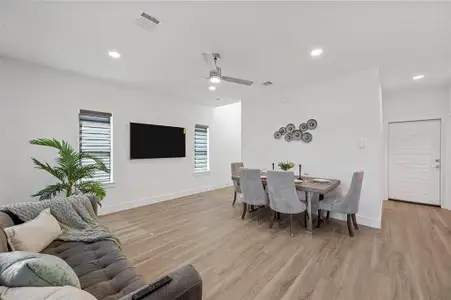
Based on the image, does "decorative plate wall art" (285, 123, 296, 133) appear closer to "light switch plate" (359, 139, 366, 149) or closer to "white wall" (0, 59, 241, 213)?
"light switch plate" (359, 139, 366, 149)

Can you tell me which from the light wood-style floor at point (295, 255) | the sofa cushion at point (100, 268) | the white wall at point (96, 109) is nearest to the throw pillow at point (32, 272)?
the sofa cushion at point (100, 268)

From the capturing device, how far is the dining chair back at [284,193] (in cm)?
320

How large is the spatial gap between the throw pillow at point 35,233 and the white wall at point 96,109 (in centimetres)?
206

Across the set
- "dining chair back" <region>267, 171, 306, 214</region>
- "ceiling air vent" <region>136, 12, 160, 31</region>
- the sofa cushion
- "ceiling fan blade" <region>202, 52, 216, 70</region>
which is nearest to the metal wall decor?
"dining chair back" <region>267, 171, 306, 214</region>

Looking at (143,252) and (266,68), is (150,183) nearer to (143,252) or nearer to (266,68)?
(143,252)

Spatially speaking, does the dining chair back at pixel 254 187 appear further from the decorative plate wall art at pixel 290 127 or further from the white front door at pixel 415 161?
the white front door at pixel 415 161

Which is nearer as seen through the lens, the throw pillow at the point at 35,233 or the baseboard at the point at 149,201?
the throw pillow at the point at 35,233

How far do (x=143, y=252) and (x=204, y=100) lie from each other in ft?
13.7

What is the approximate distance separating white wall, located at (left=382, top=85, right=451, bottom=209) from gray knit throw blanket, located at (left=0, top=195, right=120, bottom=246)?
613cm

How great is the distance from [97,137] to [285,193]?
149 inches

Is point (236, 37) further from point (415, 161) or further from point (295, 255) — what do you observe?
point (415, 161)

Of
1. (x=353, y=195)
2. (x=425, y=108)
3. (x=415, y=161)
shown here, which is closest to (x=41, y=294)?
(x=353, y=195)

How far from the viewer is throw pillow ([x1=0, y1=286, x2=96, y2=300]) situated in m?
0.86

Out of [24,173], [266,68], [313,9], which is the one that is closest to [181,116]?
[266,68]
